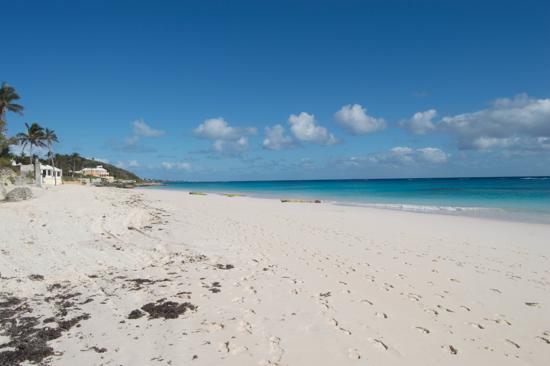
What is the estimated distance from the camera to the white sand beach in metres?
3.96

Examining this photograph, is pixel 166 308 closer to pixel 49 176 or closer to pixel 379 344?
pixel 379 344

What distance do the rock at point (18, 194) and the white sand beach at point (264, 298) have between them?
6.46 m

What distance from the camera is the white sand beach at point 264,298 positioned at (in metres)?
3.96

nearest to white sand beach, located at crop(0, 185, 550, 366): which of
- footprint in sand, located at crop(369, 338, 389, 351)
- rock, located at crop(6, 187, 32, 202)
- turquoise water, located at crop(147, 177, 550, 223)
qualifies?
footprint in sand, located at crop(369, 338, 389, 351)

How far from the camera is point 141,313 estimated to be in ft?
16.0

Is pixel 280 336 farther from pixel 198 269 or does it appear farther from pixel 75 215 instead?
pixel 75 215

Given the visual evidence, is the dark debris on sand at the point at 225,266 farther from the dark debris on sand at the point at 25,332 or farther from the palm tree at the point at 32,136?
the palm tree at the point at 32,136

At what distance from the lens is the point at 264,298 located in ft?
18.1

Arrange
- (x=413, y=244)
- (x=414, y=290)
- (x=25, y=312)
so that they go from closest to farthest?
(x=25, y=312), (x=414, y=290), (x=413, y=244)

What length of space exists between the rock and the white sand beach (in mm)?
6458

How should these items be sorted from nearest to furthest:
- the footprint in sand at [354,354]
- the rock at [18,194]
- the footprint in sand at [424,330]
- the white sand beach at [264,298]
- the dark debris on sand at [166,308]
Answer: the footprint in sand at [354,354] < the white sand beach at [264,298] < the footprint in sand at [424,330] < the dark debris on sand at [166,308] < the rock at [18,194]

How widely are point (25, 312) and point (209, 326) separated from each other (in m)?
2.79

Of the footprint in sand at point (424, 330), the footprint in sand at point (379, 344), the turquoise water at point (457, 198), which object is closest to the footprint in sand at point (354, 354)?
the footprint in sand at point (379, 344)

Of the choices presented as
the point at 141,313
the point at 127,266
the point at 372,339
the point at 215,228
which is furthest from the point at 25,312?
the point at 215,228
